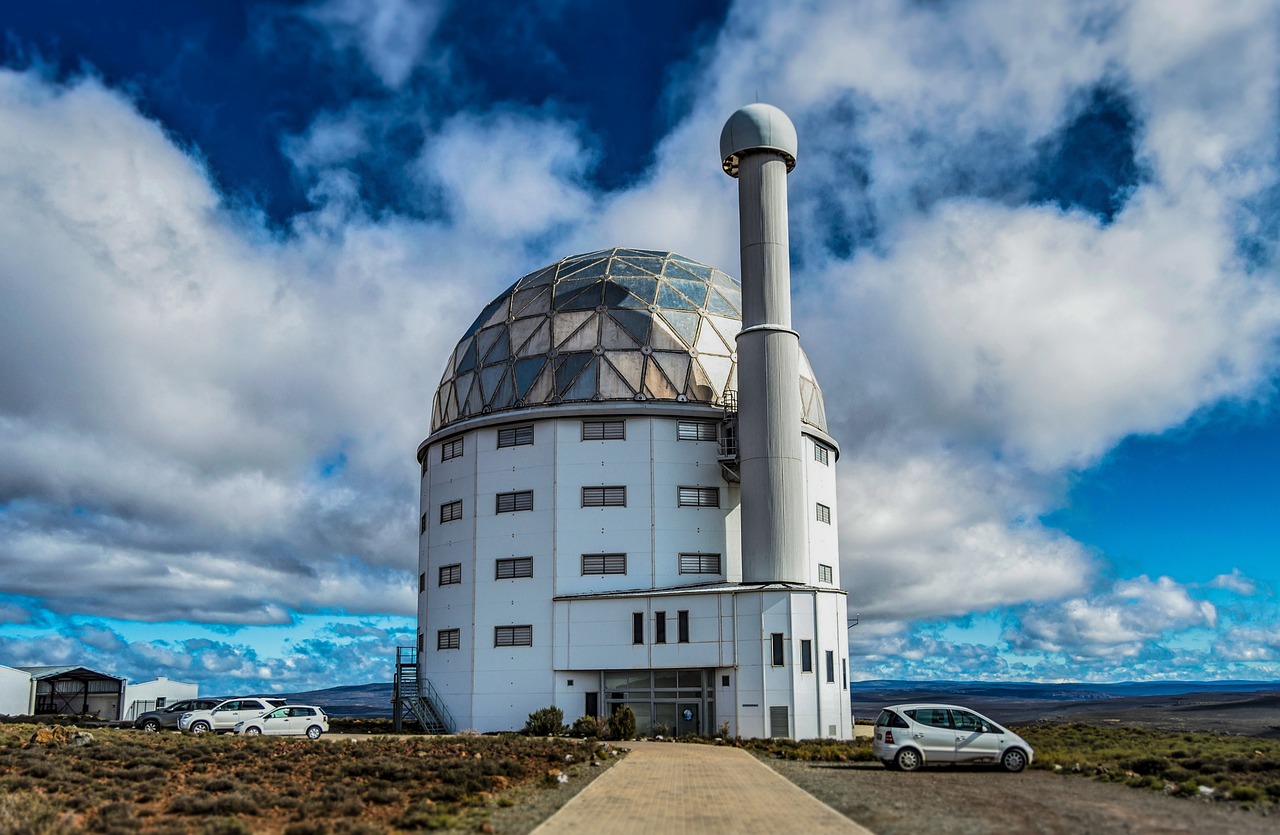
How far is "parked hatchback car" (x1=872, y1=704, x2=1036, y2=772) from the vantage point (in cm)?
2425

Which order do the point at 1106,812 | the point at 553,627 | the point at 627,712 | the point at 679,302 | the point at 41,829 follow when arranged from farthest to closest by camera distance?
1. the point at 679,302
2. the point at 553,627
3. the point at 627,712
4. the point at 1106,812
5. the point at 41,829

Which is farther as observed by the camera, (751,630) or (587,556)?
(587,556)

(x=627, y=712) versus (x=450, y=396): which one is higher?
(x=450, y=396)

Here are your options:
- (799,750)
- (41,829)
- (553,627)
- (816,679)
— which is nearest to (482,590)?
(553,627)

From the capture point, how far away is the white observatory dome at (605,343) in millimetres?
43250

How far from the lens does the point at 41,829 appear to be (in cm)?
1494

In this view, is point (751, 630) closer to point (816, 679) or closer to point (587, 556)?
point (816, 679)

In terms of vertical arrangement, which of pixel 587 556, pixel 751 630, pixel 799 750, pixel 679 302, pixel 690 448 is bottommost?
pixel 799 750

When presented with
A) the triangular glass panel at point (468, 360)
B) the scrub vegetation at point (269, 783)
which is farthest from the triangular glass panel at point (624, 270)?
the scrub vegetation at point (269, 783)

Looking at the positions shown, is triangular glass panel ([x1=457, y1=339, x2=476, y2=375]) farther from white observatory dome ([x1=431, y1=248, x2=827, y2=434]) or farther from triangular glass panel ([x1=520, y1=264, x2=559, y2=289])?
triangular glass panel ([x1=520, y1=264, x2=559, y2=289])

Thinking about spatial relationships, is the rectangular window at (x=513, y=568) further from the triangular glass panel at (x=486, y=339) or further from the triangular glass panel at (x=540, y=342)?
the triangular glass panel at (x=486, y=339)

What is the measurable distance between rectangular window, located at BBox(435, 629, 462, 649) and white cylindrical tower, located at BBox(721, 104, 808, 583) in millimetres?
11597

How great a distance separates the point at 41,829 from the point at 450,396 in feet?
110

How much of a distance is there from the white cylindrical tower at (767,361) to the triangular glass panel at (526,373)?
26.5 feet
